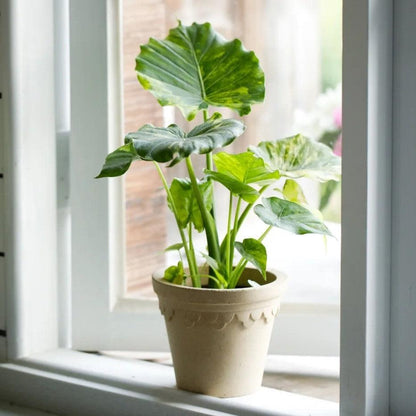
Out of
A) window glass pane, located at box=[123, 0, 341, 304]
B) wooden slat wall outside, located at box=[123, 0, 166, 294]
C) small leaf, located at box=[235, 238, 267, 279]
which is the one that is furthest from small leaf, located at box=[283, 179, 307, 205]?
wooden slat wall outside, located at box=[123, 0, 166, 294]

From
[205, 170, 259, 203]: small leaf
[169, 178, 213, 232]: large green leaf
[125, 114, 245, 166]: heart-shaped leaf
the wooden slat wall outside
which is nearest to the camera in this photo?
[125, 114, 245, 166]: heart-shaped leaf

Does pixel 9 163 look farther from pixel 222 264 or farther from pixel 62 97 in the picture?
pixel 222 264

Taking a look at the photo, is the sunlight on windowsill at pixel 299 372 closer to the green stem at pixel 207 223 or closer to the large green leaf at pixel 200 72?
the green stem at pixel 207 223

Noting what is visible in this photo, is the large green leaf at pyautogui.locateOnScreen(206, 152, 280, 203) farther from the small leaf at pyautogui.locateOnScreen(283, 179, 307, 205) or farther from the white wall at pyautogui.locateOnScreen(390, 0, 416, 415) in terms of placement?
the white wall at pyautogui.locateOnScreen(390, 0, 416, 415)

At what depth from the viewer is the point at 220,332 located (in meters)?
1.29

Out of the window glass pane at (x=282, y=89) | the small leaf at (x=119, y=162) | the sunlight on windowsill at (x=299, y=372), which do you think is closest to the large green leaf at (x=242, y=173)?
the small leaf at (x=119, y=162)

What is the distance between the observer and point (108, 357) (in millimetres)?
1569

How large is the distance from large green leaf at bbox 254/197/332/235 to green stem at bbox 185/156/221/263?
98mm

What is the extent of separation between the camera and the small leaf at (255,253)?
1.25m

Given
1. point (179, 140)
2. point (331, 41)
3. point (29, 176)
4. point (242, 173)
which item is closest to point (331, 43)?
point (331, 41)

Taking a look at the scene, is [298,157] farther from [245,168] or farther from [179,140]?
[179,140]

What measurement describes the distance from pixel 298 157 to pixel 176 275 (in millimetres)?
269

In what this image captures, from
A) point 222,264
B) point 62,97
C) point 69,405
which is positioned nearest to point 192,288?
point 222,264

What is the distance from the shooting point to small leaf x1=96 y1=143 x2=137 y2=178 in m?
1.20
